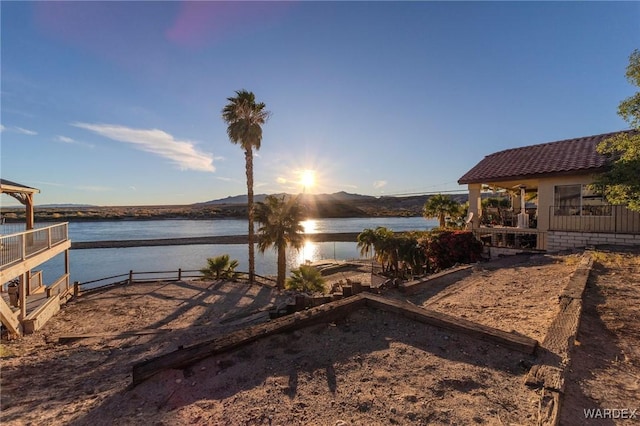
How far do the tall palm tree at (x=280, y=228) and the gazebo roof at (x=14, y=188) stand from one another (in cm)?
1168

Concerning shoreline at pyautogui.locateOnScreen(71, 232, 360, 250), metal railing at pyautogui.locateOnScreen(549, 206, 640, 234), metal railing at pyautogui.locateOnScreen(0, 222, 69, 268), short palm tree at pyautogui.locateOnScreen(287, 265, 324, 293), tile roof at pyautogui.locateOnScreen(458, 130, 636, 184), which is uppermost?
tile roof at pyautogui.locateOnScreen(458, 130, 636, 184)

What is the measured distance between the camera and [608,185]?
33.2ft

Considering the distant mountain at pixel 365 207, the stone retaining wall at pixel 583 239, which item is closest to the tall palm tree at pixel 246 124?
the stone retaining wall at pixel 583 239

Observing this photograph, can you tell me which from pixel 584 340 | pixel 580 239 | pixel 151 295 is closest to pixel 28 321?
pixel 151 295

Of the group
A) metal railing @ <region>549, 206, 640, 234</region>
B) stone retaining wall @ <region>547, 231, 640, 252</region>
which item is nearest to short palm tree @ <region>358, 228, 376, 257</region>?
stone retaining wall @ <region>547, 231, 640, 252</region>

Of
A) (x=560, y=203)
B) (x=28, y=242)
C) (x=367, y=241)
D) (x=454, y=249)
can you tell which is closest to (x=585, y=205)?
(x=560, y=203)

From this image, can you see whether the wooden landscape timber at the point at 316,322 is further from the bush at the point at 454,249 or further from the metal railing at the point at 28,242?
the bush at the point at 454,249

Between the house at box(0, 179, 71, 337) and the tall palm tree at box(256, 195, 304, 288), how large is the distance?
1059cm

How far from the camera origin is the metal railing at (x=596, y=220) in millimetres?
12062

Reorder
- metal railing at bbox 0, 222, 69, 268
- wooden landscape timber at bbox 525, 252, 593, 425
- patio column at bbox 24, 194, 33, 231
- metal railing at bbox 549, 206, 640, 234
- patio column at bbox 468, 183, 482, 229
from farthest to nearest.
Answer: patio column at bbox 468, 183, 482, 229, patio column at bbox 24, 194, 33, 231, metal railing at bbox 549, 206, 640, 234, metal railing at bbox 0, 222, 69, 268, wooden landscape timber at bbox 525, 252, 593, 425

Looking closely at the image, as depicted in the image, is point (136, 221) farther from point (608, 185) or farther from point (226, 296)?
point (608, 185)

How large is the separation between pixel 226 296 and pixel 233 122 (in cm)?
1322

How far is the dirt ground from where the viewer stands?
3.14 metres

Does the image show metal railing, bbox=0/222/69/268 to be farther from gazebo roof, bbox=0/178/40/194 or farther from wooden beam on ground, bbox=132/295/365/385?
wooden beam on ground, bbox=132/295/365/385
